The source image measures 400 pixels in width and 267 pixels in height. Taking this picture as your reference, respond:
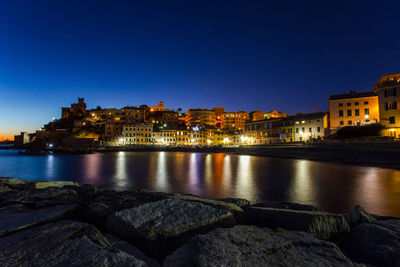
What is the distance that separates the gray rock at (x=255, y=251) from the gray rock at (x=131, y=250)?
0.25 metres

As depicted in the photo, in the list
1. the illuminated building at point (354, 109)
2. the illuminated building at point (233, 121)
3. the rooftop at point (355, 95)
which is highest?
the illuminated building at point (233, 121)

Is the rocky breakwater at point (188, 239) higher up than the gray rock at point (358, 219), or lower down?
higher up

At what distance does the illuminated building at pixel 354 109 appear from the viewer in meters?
45.3

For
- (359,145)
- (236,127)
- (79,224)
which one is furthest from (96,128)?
(79,224)

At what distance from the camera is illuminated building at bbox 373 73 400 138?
3741 centimetres

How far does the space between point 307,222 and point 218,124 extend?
14887cm

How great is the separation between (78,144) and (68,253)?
111 m

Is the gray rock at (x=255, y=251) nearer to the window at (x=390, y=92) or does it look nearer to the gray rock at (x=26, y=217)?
the gray rock at (x=26, y=217)

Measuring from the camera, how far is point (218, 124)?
496 feet

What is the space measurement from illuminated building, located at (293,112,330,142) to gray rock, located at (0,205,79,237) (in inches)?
2307

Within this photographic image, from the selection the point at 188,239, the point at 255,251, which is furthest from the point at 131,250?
the point at 255,251

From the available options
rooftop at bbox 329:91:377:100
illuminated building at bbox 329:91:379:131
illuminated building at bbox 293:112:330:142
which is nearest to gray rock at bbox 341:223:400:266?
illuminated building at bbox 329:91:379:131

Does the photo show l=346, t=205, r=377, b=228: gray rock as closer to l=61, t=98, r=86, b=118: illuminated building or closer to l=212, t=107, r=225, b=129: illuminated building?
l=212, t=107, r=225, b=129: illuminated building

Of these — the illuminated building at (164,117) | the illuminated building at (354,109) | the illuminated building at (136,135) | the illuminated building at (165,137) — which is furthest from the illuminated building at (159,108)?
the illuminated building at (354,109)
